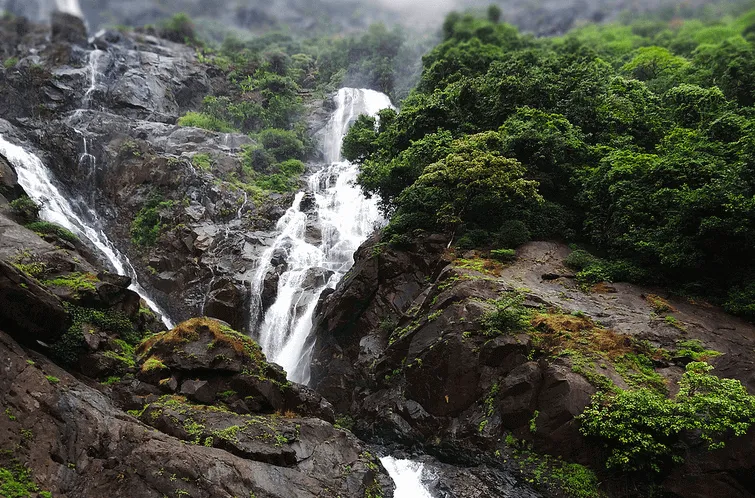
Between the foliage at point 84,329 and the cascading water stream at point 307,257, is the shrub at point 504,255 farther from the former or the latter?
the foliage at point 84,329

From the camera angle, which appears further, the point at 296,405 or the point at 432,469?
the point at 296,405

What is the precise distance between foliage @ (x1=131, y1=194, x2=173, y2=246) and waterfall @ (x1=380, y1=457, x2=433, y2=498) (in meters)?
21.9

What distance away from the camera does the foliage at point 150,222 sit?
30.7m

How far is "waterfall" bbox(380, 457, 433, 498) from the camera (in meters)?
13.6

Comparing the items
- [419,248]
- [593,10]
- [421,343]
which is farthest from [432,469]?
[593,10]

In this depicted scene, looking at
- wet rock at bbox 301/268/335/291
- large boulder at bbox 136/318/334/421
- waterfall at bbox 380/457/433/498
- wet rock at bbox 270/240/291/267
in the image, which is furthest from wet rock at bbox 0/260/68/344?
wet rock at bbox 270/240/291/267

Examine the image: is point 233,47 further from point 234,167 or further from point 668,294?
point 668,294

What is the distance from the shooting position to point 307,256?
29062 mm

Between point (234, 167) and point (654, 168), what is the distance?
28.4 m

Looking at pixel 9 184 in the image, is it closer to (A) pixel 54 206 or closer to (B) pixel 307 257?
(A) pixel 54 206

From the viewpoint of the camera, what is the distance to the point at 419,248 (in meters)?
21.7

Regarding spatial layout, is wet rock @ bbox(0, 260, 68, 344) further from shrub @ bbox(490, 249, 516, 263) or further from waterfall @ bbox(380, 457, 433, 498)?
shrub @ bbox(490, 249, 516, 263)

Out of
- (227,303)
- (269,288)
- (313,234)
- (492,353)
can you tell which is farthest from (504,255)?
(227,303)

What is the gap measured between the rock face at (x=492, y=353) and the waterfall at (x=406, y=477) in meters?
1.12
